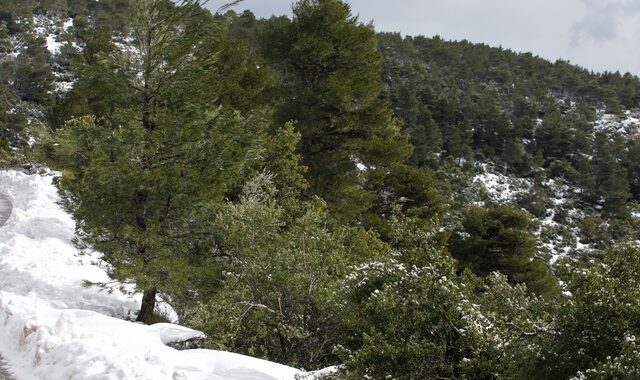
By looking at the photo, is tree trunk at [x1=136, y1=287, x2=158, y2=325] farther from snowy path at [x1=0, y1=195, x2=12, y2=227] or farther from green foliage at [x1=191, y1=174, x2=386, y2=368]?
snowy path at [x1=0, y1=195, x2=12, y2=227]

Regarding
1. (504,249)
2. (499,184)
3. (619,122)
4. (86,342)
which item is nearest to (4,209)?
(86,342)

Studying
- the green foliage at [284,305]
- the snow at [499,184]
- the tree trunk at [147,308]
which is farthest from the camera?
the snow at [499,184]

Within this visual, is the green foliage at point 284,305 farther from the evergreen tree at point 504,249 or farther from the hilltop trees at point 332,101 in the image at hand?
the evergreen tree at point 504,249

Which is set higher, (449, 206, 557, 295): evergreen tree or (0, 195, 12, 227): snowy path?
(449, 206, 557, 295): evergreen tree

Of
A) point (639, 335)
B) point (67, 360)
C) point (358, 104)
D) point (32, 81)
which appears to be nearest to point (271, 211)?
point (67, 360)

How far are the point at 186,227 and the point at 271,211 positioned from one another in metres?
1.85

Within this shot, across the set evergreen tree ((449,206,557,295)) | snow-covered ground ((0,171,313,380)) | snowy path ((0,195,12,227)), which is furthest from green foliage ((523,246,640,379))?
snowy path ((0,195,12,227))

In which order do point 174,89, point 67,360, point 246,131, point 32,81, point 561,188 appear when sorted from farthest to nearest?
point 561,188 → point 32,81 → point 246,131 → point 174,89 → point 67,360

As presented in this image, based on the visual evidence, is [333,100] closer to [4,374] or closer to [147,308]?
[147,308]

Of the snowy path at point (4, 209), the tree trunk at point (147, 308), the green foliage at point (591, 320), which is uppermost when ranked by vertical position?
the green foliage at point (591, 320)

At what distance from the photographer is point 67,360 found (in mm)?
6816

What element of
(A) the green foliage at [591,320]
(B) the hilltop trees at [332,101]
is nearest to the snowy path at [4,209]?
(B) the hilltop trees at [332,101]

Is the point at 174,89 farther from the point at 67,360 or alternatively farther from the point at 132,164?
the point at 67,360

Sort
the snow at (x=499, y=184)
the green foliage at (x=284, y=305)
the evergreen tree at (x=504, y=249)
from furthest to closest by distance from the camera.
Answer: the snow at (x=499, y=184) → the evergreen tree at (x=504, y=249) → the green foliage at (x=284, y=305)
